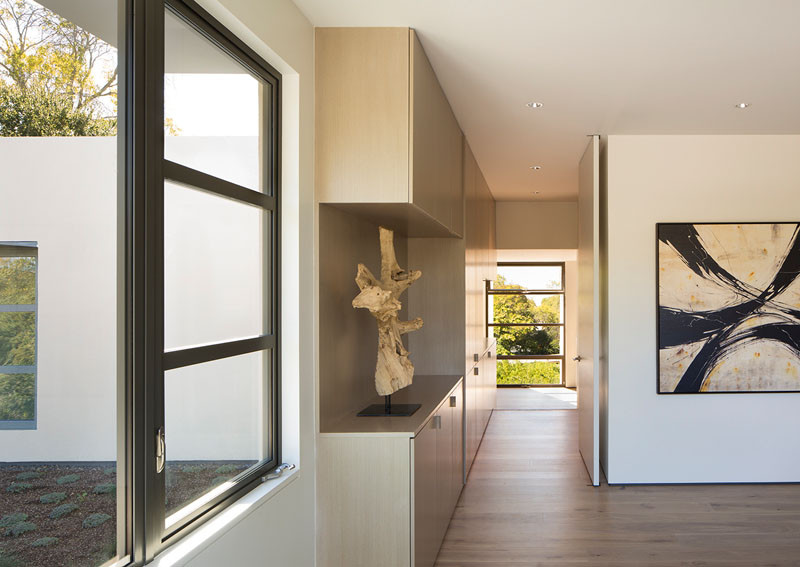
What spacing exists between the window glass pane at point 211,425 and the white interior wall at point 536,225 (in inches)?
265

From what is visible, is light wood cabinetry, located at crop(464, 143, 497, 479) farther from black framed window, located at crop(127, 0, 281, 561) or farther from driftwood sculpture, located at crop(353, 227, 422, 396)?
black framed window, located at crop(127, 0, 281, 561)

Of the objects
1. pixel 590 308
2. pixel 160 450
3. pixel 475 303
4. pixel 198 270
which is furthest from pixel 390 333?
pixel 475 303

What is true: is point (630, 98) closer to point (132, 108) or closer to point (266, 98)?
point (266, 98)

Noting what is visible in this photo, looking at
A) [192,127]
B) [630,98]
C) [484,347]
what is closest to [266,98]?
[192,127]

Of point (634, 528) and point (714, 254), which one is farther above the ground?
point (714, 254)

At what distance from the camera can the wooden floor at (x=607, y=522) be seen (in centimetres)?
368

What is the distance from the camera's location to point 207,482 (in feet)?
7.06

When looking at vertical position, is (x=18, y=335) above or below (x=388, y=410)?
above

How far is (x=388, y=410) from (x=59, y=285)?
2.13 metres

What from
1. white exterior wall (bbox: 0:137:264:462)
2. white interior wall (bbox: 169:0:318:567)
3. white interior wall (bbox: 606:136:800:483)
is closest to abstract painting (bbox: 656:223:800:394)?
white interior wall (bbox: 606:136:800:483)

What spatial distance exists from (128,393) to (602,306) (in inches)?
170

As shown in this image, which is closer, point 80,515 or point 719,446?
point 80,515

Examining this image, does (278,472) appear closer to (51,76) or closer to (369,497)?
(369,497)

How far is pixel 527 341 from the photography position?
10906mm
